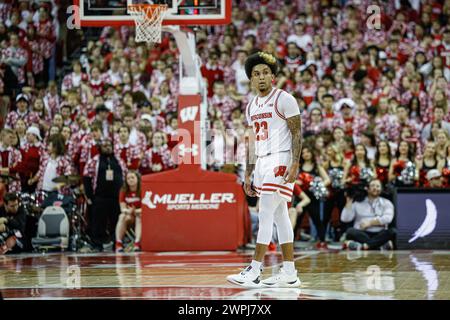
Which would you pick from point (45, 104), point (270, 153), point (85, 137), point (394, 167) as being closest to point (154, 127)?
point (85, 137)

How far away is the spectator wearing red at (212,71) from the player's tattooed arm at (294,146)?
1070 cm

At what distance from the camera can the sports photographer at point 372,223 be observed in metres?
15.2

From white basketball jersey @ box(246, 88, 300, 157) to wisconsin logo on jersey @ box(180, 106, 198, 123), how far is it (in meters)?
6.02

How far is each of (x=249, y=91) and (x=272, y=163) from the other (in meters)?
10.4

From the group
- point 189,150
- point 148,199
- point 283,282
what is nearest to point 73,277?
point 283,282

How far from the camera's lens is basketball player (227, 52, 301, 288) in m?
9.24

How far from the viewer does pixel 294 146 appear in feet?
30.5

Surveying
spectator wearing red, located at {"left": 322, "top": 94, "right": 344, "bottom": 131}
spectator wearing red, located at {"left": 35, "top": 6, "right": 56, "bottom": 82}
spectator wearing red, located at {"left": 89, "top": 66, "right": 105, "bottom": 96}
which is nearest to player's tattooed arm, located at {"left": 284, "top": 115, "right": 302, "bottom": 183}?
spectator wearing red, located at {"left": 322, "top": 94, "right": 344, "bottom": 131}

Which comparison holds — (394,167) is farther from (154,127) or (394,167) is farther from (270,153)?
(270,153)

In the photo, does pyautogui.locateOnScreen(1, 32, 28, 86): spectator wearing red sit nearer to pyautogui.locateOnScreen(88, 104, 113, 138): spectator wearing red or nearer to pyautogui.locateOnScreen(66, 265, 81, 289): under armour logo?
pyautogui.locateOnScreen(88, 104, 113, 138): spectator wearing red

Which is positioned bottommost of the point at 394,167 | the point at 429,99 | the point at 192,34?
the point at 394,167

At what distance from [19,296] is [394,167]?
9031 mm

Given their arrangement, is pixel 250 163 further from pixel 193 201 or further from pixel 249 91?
pixel 249 91

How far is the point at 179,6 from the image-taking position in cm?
1502
